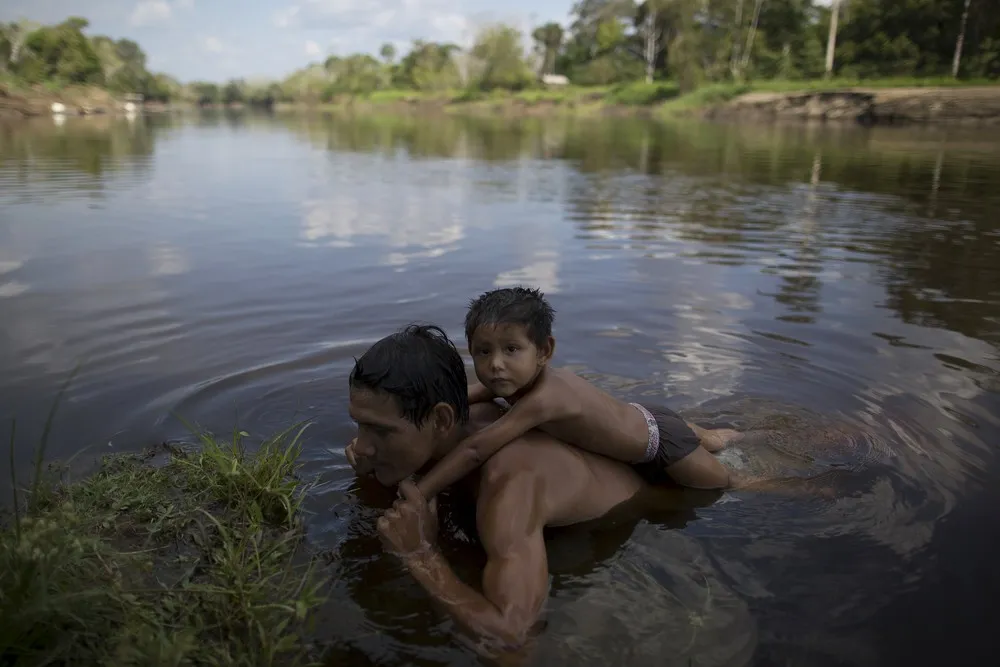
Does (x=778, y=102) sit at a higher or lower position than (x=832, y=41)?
lower

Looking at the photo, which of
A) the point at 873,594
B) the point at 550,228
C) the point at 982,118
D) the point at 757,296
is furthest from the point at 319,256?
the point at 982,118

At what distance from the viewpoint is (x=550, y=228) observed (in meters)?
10.5

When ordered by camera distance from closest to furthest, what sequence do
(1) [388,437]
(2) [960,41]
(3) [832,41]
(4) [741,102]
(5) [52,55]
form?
1. (1) [388,437]
2. (2) [960,41]
3. (4) [741,102]
4. (3) [832,41]
5. (5) [52,55]

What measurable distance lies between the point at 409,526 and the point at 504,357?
0.78m

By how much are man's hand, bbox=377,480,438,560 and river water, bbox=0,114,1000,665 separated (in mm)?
154

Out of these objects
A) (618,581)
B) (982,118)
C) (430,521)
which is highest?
(982,118)

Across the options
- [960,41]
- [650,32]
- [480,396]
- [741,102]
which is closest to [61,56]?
[650,32]

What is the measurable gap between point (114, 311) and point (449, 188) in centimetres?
901

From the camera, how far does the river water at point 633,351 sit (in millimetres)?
2797

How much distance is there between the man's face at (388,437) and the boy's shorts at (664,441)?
1071 mm

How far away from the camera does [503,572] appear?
263cm

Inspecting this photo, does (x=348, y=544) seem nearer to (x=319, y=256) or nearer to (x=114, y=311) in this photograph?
(x=114, y=311)

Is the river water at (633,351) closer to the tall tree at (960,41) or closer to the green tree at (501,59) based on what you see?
the tall tree at (960,41)

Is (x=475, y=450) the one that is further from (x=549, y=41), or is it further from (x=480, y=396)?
(x=549, y=41)
